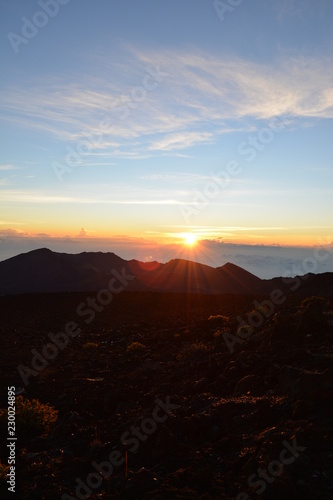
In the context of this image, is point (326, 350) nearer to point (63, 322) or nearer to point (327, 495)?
point (327, 495)

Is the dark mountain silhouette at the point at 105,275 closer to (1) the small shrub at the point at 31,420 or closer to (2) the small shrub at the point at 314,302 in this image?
(2) the small shrub at the point at 314,302

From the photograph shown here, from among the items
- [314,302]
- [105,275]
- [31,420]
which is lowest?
[31,420]

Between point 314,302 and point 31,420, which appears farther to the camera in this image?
point 314,302

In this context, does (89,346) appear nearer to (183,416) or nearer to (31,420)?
(31,420)

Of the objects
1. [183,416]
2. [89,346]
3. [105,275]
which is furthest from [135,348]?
[105,275]

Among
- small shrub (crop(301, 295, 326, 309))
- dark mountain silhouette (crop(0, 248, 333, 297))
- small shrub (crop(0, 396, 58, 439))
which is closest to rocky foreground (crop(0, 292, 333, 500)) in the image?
small shrub (crop(0, 396, 58, 439))

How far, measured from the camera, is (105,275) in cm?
9350

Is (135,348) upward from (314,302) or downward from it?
downward

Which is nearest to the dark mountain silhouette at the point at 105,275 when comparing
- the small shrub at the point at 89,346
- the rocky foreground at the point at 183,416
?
the small shrub at the point at 89,346

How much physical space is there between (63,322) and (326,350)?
1846 cm

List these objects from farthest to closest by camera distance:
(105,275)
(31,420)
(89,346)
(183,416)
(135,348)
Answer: (105,275), (89,346), (135,348), (31,420), (183,416)

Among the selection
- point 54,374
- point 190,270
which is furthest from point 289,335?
point 190,270

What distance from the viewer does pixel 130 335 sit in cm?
2150

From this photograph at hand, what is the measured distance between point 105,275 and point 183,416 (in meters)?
85.5
